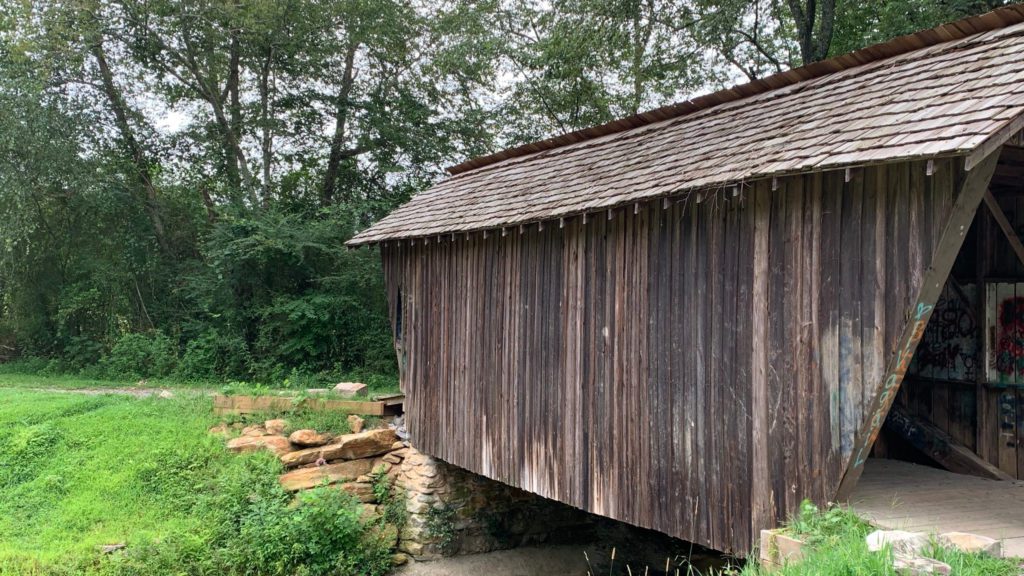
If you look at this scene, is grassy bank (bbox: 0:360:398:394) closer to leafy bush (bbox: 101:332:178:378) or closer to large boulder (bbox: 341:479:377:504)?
leafy bush (bbox: 101:332:178:378)

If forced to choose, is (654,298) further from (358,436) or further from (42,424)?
(42,424)

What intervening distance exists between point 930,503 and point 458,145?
1571 cm

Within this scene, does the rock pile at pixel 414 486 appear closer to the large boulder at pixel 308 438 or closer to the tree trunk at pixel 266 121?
the large boulder at pixel 308 438

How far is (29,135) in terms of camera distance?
15.1 meters

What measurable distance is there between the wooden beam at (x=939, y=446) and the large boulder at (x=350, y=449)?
6.48m

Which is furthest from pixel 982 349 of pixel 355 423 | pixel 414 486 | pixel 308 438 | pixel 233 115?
pixel 233 115

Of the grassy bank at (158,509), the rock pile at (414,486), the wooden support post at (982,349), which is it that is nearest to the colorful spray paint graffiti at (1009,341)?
the wooden support post at (982,349)

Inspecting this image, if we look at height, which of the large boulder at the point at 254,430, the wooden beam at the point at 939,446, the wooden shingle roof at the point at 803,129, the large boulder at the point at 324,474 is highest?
the wooden shingle roof at the point at 803,129

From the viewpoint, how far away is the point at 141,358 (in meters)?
16.1

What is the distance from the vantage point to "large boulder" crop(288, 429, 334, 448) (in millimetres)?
10109

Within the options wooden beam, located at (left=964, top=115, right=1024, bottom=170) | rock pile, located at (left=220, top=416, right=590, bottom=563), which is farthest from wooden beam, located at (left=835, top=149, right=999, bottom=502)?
rock pile, located at (left=220, top=416, right=590, bottom=563)

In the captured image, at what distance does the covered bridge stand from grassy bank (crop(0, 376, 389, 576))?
7.47 ft

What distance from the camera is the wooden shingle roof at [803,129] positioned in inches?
149

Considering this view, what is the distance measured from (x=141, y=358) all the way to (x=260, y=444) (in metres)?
7.76
